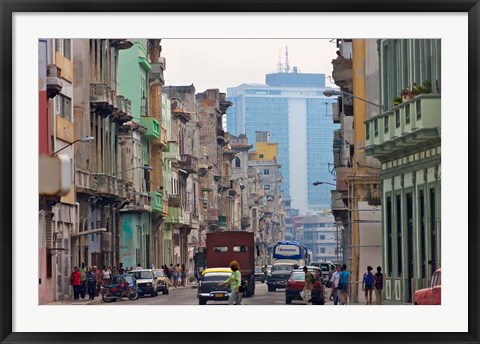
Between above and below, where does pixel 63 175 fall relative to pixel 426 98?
below

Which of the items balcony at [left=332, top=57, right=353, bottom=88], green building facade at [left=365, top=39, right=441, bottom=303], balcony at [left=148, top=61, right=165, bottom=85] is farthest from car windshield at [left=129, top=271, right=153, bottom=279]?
balcony at [left=148, top=61, right=165, bottom=85]

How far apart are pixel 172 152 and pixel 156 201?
A: 1511 cm

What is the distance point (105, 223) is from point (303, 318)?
2092 inches

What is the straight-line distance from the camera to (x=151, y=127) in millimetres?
102562

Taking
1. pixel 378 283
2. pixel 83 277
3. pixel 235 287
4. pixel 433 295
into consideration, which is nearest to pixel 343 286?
pixel 378 283

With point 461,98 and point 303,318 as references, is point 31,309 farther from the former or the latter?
point 461,98

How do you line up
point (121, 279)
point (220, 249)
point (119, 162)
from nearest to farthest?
point (121, 279) → point (220, 249) → point (119, 162)

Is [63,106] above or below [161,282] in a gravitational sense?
above

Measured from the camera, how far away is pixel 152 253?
101875 mm

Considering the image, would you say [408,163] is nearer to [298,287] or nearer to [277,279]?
[298,287]

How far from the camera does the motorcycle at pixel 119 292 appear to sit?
2549 inches

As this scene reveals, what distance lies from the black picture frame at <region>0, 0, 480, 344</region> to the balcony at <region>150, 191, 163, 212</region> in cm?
7250

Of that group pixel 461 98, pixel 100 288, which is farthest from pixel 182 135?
pixel 461 98

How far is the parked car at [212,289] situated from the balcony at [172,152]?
5336 cm
